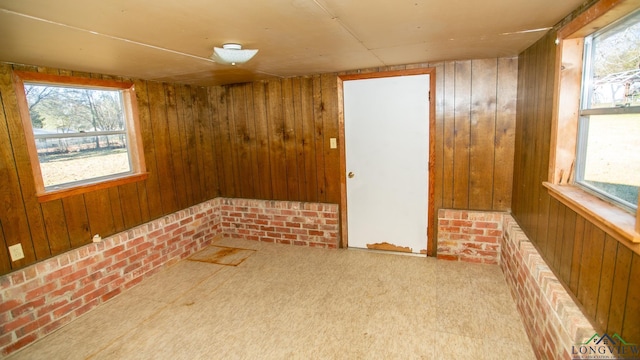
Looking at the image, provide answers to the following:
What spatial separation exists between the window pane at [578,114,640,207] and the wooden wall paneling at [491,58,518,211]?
4.29ft

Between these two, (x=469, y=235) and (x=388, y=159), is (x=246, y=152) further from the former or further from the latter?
(x=469, y=235)

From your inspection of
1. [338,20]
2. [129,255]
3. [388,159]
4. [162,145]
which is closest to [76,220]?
[129,255]

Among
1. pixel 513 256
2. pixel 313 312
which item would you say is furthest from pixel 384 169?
pixel 313 312

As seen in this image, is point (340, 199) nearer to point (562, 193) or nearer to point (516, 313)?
point (516, 313)

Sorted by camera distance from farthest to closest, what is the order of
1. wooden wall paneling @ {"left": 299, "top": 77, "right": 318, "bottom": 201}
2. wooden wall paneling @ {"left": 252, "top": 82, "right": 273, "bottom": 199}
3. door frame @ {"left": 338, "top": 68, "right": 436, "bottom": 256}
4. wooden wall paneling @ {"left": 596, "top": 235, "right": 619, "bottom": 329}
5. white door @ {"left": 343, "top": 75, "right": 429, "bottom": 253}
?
wooden wall paneling @ {"left": 252, "top": 82, "right": 273, "bottom": 199} → wooden wall paneling @ {"left": 299, "top": 77, "right": 318, "bottom": 201} → white door @ {"left": 343, "top": 75, "right": 429, "bottom": 253} → door frame @ {"left": 338, "top": 68, "right": 436, "bottom": 256} → wooden wall paneling @ {"left": 596, "top": 235, "right": 619, "bottom": 329}

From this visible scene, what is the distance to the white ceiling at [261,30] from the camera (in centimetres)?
150

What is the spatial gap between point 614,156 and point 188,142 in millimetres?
3926

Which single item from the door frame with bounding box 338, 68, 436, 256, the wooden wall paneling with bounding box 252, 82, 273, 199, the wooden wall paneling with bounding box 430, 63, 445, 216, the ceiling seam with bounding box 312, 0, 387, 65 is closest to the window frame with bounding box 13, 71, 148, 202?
the wooden wall paneling with bounding box 252, 82, 273, 199

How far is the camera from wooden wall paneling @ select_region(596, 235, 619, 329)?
4.36 ft

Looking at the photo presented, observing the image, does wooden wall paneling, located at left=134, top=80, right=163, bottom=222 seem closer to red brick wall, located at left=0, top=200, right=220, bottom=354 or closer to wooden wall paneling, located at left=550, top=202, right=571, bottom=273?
red brick wall, located at left=0, top=200, right=220, bottom=354

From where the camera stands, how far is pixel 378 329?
7.70ft

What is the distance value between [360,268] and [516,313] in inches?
55.6

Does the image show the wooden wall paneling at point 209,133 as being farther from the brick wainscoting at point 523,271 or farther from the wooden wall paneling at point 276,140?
the brick wainscoting at point 523,271

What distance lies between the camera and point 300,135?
12.6 feet
